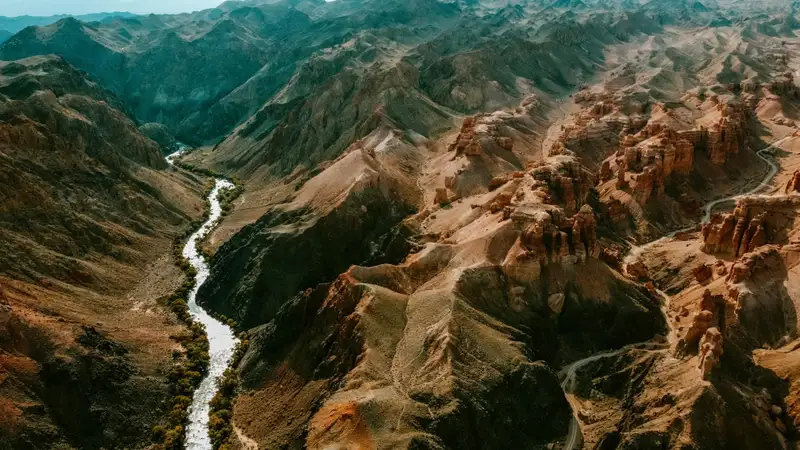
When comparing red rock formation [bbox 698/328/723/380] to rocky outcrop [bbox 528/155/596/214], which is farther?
rocky outcrop [bbox 528/155/596/214]

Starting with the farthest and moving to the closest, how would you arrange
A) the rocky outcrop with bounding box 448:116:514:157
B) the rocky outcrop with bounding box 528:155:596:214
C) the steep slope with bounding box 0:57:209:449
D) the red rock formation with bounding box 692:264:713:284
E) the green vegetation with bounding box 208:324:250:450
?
the rocky outcrop with bounding box 448:116:514:157
the rocky outcrop with bounding box 528:155:596:214
the red rock formation with bounding box 692:264:713:284
the green vegetation with bounding box 208:324:250:450
the steep slope with bounding box 0:57:209:449

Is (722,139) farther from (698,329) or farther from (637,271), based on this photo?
(698,329)

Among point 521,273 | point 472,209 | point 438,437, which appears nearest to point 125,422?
point 438,437

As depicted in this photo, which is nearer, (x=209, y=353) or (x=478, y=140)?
(x=209, y=353)

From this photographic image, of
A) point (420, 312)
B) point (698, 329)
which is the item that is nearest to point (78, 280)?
point (420, 312)

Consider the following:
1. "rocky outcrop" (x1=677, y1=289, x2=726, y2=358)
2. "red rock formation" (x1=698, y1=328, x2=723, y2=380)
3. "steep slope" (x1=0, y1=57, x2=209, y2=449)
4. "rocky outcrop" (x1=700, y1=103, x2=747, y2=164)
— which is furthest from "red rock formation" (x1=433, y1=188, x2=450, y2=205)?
"rocky outcrop" (x1=700, y1=103, x2=747, y2=164)

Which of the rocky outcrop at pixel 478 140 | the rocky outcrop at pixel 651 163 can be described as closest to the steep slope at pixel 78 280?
the rocky outcrop at pixel 478 140

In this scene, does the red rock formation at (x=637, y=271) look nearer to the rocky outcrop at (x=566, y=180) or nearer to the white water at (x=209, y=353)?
the rocky outcrop at (x=566, y=180)

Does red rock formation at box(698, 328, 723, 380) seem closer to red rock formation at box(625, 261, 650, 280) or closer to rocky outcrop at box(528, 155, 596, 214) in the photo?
red rock formation at box(625, 261, 650, 280)
